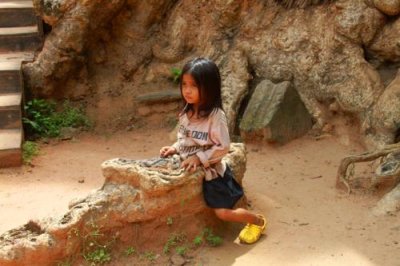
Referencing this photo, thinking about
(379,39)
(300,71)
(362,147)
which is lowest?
(362,147)

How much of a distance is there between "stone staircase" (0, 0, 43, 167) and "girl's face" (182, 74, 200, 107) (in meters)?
2.91

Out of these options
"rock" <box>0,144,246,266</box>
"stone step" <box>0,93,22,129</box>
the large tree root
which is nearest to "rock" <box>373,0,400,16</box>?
the large tree root

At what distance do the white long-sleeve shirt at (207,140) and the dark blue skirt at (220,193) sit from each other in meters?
0.05

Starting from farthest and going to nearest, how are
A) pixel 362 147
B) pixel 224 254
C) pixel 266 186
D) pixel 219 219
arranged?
pixel 362 147 → pixel 266 186 → pixel 219 219 → pixel 224 254

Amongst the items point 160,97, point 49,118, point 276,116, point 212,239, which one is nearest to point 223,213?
point 212,239

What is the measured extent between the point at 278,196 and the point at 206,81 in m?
1.59

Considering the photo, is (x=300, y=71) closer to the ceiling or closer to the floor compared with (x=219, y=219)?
closer to the ceiling

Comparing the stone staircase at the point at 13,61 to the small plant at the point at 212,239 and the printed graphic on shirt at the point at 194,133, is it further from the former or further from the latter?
the small plant at the point at 212,239

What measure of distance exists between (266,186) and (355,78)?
5.52 feet

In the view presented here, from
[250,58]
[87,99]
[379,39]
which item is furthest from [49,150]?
[379,39]

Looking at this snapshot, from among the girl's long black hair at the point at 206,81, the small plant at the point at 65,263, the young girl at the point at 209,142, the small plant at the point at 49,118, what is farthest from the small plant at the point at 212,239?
the small plant at the point at 49,118

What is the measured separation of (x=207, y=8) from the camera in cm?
725

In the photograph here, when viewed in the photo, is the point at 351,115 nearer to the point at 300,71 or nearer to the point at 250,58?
the point at 300,71

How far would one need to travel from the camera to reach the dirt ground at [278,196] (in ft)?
13.0
